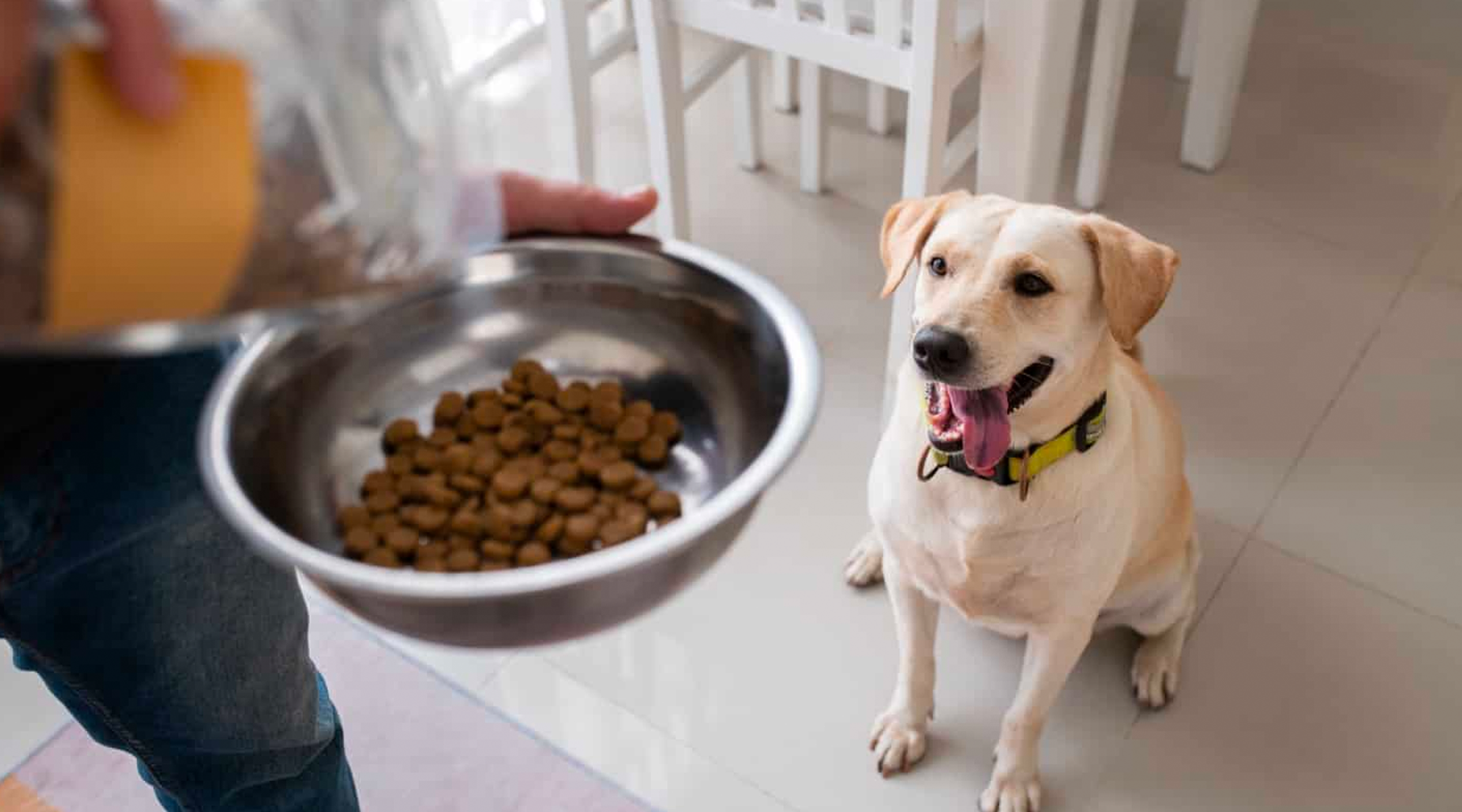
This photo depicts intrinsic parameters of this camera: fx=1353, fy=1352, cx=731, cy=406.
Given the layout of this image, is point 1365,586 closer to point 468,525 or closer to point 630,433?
point 630,433

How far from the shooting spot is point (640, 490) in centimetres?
93

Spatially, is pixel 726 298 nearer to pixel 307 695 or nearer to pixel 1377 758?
pixel 307 695

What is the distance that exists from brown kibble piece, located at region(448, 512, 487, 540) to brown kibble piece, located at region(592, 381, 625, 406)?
0.12 meters

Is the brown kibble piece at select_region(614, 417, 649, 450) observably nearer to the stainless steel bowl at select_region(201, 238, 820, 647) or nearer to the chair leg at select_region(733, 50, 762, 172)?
the stainless steel bowl at select_region(201, 238, 820, 647)

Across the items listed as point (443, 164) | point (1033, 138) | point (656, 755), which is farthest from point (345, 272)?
point (1033, 138)

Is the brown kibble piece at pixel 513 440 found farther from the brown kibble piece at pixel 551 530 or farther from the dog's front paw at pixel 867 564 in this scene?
the dog's front paw at pixel 867 564

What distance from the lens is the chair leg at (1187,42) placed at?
7.97ft

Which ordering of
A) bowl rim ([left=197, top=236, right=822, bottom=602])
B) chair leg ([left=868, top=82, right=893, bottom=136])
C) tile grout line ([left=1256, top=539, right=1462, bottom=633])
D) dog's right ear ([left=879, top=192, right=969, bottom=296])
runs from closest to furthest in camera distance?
bowl rim ([left=197, top=236, right=822, bottom=602])
dog's right ear ([left=879, top=192, right=969, bottom=296])
tile grout line ([left=1256, top=539, right=1462, bottom=633])
chair leg ([left=868, top=82, right=893, bottom=136])

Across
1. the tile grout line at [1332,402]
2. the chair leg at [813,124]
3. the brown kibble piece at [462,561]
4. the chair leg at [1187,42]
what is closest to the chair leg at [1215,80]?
the chair leg at [1187,42]

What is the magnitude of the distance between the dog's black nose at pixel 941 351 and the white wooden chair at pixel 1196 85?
1.05m

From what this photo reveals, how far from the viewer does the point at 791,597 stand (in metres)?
1.74

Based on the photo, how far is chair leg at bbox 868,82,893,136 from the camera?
2.40 m

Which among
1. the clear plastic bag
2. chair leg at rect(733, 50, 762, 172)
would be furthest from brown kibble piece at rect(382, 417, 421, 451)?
chair leg at rect(733, 50, 762, 172)

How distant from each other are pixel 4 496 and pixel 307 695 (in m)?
0.34
